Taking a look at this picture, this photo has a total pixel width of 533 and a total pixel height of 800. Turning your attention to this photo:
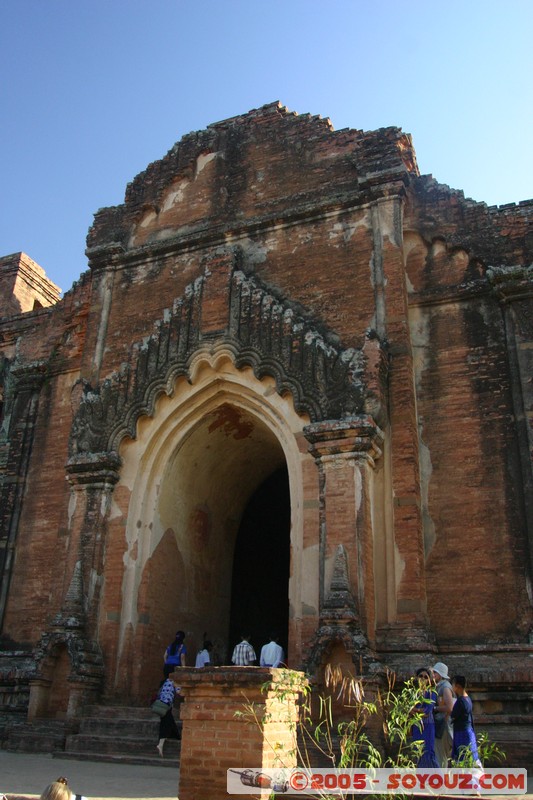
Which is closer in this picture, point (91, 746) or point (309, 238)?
point (91, 746)

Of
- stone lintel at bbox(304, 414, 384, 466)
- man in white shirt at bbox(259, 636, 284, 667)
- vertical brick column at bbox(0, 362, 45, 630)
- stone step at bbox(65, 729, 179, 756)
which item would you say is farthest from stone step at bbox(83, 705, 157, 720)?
stone lintel at bbox(304, 414, 384, 466)

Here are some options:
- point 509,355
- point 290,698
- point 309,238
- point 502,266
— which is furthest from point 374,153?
point 290,698

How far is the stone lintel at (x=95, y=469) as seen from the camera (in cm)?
1349

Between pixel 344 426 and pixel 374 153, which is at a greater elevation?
pixel 374 153

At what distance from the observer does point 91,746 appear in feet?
35.9

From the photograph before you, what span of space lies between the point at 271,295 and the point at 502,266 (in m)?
3.99

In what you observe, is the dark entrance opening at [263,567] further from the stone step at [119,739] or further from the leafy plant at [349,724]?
the leafy plant at [349,724]

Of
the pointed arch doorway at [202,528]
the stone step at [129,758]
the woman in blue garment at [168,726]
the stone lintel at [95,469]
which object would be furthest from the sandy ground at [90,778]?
the stone lintel at [95,469]

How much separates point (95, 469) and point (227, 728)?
304 inches

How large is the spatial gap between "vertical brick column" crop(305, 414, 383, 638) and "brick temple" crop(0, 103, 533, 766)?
4 cm

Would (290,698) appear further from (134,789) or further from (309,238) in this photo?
(309,238)

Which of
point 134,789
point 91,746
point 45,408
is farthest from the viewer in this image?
point 45,408

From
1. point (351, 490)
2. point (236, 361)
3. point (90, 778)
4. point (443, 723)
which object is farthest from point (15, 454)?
point (443, 723)

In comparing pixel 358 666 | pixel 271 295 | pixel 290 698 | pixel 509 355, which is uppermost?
pixel 271 295
